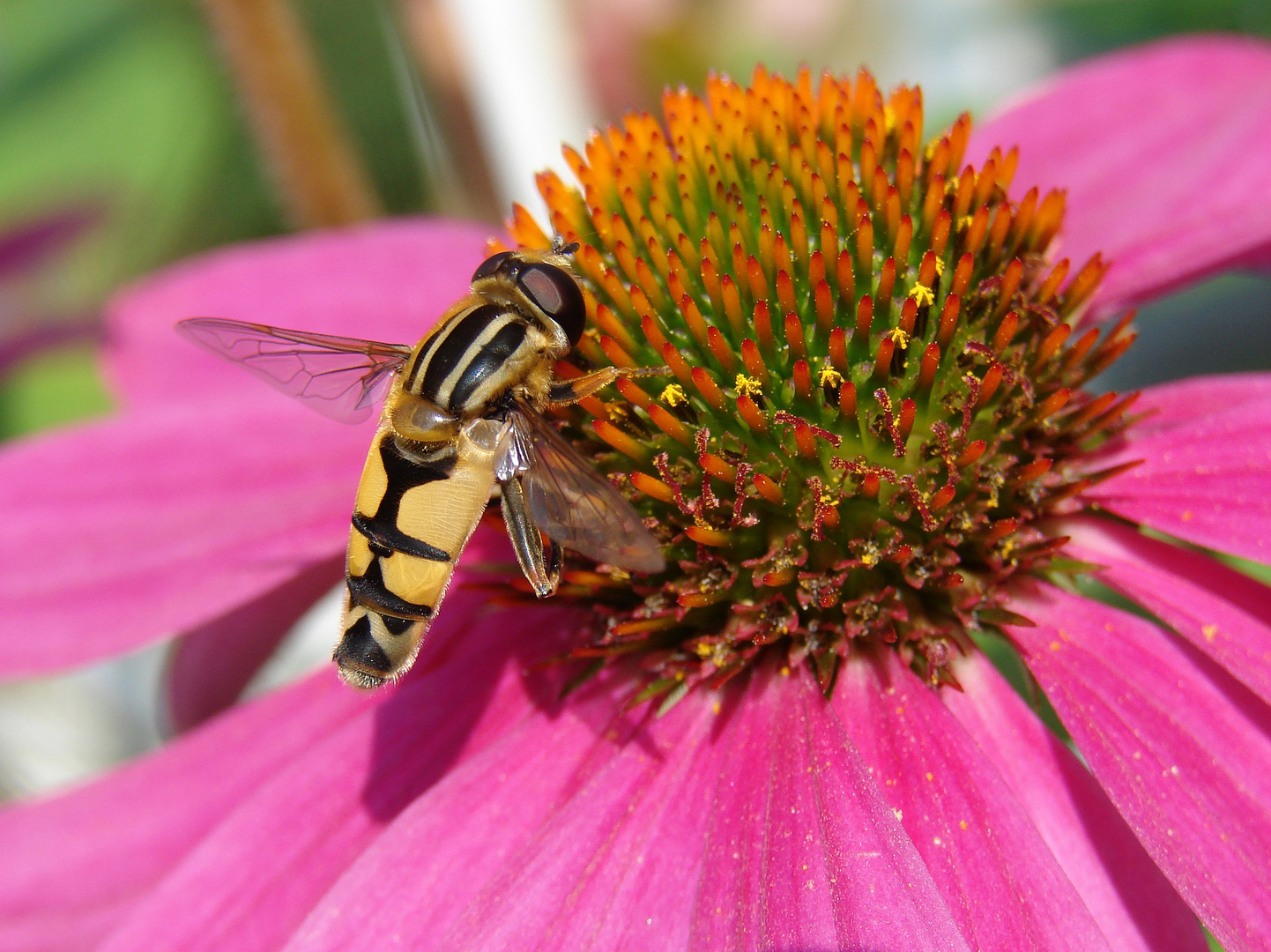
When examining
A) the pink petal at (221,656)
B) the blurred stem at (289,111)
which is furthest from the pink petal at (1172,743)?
the blurred stem at (289,111)

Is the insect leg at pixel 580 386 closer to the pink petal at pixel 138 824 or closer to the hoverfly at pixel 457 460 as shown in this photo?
the hoverfly at pixel 457 460

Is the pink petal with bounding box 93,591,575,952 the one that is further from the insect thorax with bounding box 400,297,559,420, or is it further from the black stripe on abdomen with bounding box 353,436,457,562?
the insect thorax with bounding box 400,297,559,420

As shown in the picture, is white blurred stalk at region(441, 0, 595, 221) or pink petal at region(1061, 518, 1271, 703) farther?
white blurred stalk at region(441, 0, 595, 221)

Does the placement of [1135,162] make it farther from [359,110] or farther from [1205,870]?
[359,110]

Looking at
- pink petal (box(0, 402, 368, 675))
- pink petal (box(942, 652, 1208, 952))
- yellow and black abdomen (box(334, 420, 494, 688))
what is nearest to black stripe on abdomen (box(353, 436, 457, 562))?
yellow and black abdomen (box(334, 420, 494, 688))

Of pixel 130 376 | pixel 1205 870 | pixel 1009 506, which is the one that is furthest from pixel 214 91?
pixel 1205 870

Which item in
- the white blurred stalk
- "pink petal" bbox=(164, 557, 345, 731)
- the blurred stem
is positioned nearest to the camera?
"pink petal" bbox=(164, 557, 345, 731)

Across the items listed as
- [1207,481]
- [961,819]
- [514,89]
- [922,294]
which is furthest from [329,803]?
[514,89]
